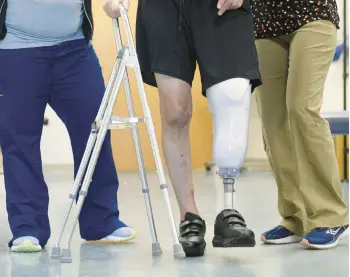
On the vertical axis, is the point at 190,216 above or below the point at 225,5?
below

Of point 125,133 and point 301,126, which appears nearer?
point 301,126

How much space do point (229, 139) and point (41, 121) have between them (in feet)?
3.03

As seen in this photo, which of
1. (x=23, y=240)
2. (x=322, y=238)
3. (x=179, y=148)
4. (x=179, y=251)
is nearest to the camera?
(x=179, y=251)

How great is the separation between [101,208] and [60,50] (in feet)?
2.19

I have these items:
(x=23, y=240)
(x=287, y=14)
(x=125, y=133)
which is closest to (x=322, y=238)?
(x=287, y=14)

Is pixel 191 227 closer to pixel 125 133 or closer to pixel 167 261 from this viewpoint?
pixel 167 261

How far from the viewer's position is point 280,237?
314 centimetres

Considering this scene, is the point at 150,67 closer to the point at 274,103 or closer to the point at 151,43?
the point at 151,43

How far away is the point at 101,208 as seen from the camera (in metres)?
3.27

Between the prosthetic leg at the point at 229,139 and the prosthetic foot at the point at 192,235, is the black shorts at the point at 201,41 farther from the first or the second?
the prosthetic foot at the point at 192,235

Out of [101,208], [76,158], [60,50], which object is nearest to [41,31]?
[60,50]

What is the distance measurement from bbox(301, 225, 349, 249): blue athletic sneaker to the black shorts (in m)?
0.64

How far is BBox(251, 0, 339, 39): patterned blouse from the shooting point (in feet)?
9.74

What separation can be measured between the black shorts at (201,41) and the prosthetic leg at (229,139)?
4 cm
